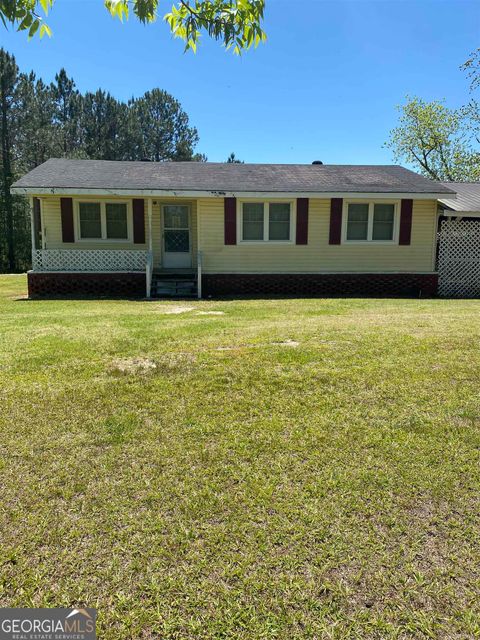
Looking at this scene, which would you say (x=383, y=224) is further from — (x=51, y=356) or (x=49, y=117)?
(x=49, y=117)

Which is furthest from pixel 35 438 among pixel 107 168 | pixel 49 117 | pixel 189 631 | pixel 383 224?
pixel 49 117

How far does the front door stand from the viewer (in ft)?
44.3

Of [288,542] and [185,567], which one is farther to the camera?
[288,542]

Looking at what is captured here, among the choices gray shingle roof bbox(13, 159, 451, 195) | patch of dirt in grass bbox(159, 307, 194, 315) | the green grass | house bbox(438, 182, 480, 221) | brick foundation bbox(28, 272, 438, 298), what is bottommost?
the green grass

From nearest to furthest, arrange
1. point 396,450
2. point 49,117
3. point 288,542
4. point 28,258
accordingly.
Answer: point 288,542, point 396,450, point 28,258, point 49,117

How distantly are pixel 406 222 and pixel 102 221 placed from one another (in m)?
8.84

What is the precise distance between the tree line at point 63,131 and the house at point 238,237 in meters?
13.0

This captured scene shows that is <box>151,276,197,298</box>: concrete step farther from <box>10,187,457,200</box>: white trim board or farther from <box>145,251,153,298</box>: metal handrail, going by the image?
<box>10,187,457,200</box>: white trim board

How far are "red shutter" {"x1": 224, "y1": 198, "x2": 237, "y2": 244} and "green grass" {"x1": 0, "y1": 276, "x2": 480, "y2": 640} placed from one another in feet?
26.5

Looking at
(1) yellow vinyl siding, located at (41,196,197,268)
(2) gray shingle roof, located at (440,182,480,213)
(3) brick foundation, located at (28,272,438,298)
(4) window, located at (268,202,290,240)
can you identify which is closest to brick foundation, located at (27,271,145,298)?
(3) brick foundation, located at (28,272,438,298)

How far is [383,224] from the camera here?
43.8 feet

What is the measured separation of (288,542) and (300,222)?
1145 centimetres

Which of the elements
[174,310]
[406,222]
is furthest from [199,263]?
[406,222]

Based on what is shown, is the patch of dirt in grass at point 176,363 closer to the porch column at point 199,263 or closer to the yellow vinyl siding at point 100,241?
the porch column at point 199,263
